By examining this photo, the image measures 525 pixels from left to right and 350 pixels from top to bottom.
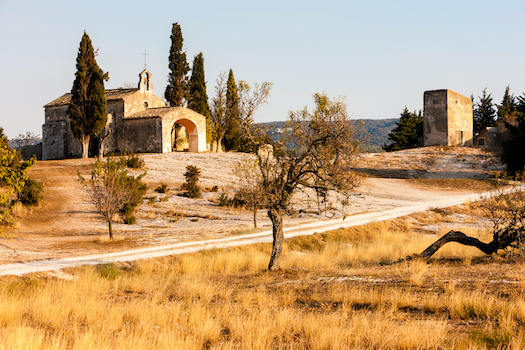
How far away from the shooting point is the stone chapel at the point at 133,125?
4159cm

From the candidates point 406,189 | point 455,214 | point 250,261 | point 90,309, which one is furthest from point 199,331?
point 406,189

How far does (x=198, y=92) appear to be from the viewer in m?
50.7

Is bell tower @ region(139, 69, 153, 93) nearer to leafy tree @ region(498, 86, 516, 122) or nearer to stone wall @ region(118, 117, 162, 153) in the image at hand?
stone wall @ region(118, 117, 162, 153)

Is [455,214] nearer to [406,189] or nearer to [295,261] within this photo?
[406,189]

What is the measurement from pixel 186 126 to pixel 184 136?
356cm

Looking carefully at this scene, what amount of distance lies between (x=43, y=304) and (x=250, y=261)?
24.8 feet

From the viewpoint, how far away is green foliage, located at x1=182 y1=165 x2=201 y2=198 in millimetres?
29922

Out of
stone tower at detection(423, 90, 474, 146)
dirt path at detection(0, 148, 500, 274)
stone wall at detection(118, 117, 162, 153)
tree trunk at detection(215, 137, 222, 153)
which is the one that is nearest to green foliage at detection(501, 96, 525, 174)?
dirt path at detection(0, 148, 500, 274)

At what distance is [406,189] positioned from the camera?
131 ft

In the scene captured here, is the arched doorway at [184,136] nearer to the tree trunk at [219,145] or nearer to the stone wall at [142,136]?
the stone wall at [142,136]

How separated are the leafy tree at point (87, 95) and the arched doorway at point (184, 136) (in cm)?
726

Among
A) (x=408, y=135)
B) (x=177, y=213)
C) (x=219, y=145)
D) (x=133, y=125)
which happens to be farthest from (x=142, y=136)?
(x=408, y=135)

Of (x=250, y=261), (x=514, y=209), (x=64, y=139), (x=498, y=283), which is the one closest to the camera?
(x=498, y=283)

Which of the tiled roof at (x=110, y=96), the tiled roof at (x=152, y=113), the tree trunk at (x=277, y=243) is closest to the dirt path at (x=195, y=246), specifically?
the tree trunk at (x=277, y=243)
